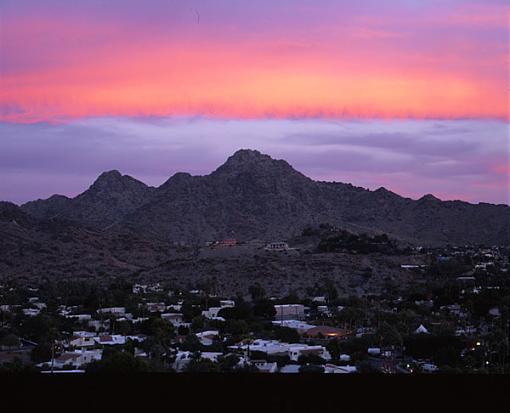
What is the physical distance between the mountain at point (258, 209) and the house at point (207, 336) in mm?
31255

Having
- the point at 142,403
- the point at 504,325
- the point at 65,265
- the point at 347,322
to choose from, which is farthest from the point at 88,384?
the point at 65,265

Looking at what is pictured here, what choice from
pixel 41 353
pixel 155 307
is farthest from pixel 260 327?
pixel 41 353

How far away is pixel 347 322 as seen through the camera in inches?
945

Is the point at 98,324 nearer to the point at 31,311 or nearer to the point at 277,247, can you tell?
the point at 31,311

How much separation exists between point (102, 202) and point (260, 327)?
4200cm

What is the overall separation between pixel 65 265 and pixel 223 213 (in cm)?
2042

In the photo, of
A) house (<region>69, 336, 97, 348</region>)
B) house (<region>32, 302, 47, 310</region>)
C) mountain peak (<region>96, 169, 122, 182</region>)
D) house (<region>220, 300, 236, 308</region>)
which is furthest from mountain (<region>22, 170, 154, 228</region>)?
house (<region>69, 336, 97, 348</region>)

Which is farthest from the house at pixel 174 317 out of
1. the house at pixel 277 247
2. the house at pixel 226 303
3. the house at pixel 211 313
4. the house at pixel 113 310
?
the house at pixel 277 247

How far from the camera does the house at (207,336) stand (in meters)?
20.2

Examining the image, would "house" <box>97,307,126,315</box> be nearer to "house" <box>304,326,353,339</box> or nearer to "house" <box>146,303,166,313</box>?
"house" <box>146,303,166,313</box>

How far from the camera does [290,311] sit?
Result: 2772 centimetres

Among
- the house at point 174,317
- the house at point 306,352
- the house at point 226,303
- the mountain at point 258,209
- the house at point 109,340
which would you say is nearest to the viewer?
the house at point 306,352

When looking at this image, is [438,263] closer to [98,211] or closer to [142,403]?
[98,211]

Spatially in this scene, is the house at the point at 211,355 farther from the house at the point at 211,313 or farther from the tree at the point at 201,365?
the house at the point at 211,313
